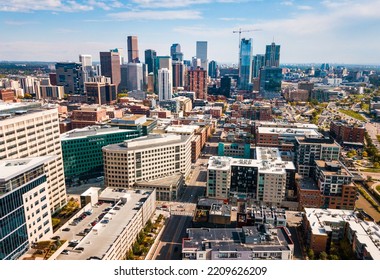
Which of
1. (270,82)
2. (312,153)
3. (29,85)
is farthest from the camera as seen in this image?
(270,82)

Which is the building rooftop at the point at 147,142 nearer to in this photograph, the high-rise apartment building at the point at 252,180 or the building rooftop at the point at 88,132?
the high-rise apartment building at the point at 252,180

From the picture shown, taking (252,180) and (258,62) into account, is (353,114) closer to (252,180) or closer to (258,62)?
(252,180)

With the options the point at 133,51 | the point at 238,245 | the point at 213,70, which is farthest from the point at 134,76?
the point at 238,245

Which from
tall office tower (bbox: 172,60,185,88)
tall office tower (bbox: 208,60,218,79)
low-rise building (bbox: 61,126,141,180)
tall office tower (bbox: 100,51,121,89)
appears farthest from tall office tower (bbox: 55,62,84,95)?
tall office tower (bbox: 208,60,218,79)

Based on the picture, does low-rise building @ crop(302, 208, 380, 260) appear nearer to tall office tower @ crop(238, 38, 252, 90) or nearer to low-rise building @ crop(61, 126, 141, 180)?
low-rise building @ crop(61, 126, 141, 180)

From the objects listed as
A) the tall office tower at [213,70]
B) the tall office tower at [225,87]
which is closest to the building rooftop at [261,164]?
the tall office tower at [225,87]

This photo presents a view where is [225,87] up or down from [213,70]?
down

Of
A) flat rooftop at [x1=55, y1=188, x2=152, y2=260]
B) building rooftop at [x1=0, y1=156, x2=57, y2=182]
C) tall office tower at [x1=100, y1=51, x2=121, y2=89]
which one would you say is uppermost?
tall office tower at [x1=100, y1=51, x2=121, y2=89]
